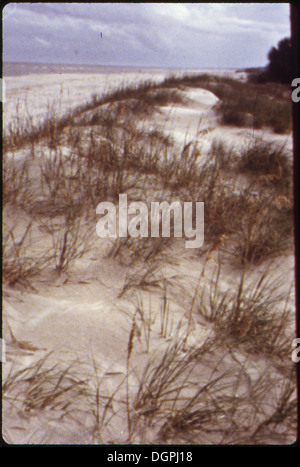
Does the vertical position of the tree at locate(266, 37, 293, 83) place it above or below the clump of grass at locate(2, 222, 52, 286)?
above

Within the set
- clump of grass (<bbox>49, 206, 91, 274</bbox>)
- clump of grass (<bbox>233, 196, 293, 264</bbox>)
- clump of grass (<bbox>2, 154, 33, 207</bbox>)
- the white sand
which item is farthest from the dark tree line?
the white sand

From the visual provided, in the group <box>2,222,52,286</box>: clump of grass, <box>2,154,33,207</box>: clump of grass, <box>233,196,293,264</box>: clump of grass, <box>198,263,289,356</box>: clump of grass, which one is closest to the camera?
<box>198,263,289,356</box>: clump of grass

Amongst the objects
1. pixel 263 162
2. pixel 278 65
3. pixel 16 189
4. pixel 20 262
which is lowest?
pixel 20 262

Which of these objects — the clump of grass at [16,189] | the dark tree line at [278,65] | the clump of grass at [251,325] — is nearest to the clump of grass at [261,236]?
the clump of grass at [251,325]

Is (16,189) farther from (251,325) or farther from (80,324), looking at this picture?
(251,325)

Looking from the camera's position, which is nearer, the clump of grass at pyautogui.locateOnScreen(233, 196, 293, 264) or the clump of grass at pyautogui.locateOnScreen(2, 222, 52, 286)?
the clump of grass at pyautogui.locateOnScreen(2, 222, 52, 286)

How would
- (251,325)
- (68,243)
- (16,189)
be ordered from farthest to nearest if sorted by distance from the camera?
(16,189), (68,243), (251,325)

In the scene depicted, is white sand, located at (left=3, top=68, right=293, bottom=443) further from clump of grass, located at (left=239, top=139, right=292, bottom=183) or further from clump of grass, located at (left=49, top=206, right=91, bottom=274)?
clump of grass, located at (left=239, top=139, right=292, bottom=183)

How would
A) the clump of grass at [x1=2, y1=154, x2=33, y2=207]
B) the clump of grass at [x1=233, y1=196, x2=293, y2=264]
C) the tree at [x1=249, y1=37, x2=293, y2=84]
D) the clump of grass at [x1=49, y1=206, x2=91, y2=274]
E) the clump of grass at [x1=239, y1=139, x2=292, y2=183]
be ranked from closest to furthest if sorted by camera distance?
1. the clump of grass at [x1=49, y1=206, x2=91, y2=274]
2. the clump of grass at [x1=233, y1=196, x2=293, y2=264]
3. the clump of grass at [x1=2, y1=154, x2=33, y2=207]
4. the clump of grass at [x1=239, y1=139, x2=292, y2=183]
5. the tree at [x1=249, y1=37, x2=293, y2=84]

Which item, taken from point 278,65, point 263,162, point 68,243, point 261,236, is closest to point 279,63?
point 278,65

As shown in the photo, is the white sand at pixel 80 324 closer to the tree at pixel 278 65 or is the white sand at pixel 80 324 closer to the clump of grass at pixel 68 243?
the clump of grass at pixel 68 243

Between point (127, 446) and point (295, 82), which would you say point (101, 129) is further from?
point (127, 446)

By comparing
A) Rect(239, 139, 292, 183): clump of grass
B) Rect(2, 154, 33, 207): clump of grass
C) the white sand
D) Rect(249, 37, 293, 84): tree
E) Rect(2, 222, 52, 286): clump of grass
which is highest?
Rect(249, 37, 293, 84): tree
